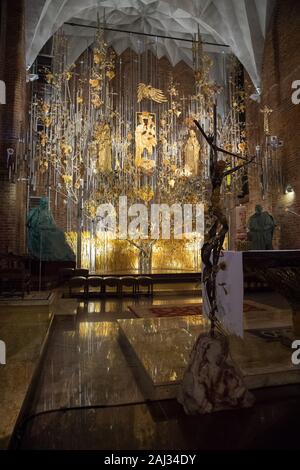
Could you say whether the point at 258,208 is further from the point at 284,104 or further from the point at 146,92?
the point at 146,92

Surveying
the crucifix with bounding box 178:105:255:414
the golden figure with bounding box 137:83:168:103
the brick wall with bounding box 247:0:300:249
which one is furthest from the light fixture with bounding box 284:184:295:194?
the crucifix with bounding box 178:105:255:414

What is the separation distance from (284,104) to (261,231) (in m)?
4.37

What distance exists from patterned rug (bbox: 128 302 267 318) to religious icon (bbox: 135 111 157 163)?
6.96 metres

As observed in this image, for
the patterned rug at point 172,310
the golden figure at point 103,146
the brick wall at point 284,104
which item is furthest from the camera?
the golden figure at point 103,146

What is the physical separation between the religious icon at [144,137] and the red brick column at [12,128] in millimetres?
4195

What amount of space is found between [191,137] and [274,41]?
4.30 meters

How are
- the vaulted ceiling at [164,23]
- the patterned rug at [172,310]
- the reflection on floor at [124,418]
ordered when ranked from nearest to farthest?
1. the reflection on floor at [124,418]
2. the patterned rug at [172,310]
3. the vaulted ceiling at [164,23]

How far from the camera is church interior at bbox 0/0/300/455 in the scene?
231 centimetres

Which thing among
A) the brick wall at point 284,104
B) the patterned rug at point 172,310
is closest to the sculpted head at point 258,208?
the brick wall at point 284,104

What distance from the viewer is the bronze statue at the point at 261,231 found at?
9562 mm

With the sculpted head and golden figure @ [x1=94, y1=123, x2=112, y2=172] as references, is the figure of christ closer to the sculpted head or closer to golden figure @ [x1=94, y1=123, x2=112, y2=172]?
golden figure @ [x1=94, y1=123, x2=112, y2=172]

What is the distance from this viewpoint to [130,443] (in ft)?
6.30

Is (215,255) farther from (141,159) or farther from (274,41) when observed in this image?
(274,41)

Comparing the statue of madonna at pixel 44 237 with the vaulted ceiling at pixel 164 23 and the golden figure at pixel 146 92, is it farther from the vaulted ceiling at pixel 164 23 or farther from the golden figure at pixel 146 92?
the golden figure at pixel 146 92
